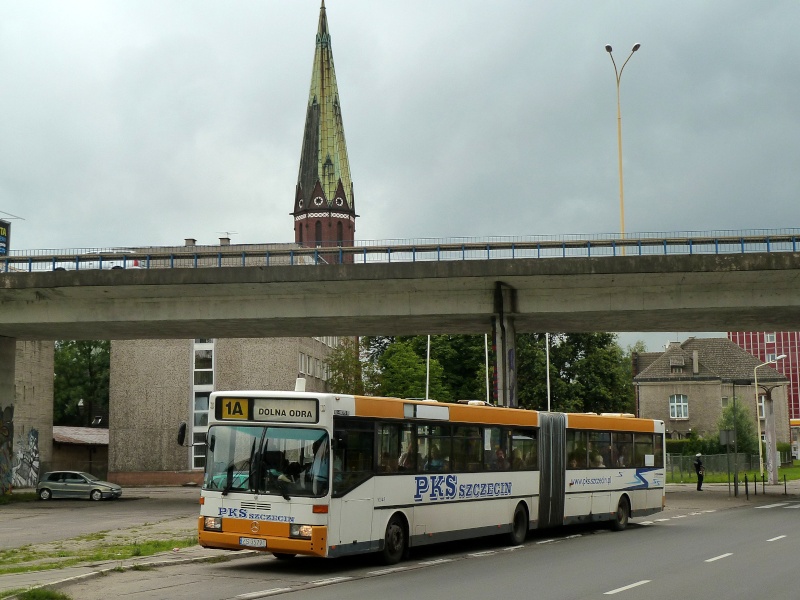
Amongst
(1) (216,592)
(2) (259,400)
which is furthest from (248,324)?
(1) (216,592)

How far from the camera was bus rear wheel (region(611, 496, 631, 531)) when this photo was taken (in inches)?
963

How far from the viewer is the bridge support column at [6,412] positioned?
40.8 metres

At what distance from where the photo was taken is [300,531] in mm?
14805

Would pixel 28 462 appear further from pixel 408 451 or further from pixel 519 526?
pixel 408 451

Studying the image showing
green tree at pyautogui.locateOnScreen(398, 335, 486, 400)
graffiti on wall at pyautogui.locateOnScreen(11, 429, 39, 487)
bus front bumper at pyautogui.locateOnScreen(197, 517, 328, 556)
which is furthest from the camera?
green tree at pyautogui.locateOnScreen(398, 335, 486, 400)

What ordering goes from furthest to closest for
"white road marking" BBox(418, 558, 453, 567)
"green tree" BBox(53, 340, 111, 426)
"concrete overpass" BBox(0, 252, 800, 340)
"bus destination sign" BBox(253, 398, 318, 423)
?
"green tree" BBox(53, 340, 111, 426)
"concrete overpass" BBox(0, 252, 800, 340)
"white road marking" BBox(418, 558, 453, 567)
"bus destination sign" BBox(253, 398, 318, 423)

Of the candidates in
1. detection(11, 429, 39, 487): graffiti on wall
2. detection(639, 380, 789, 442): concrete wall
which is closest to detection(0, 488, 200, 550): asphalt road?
detection(11, 429, 39, 487): graffiti on wall

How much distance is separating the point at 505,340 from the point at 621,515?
12003 mm

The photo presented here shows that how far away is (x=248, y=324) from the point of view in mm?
38031

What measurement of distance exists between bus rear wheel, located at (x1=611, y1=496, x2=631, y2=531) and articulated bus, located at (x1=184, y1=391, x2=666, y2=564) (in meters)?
2.84

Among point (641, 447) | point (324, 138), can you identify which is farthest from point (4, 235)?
point (324, 138)

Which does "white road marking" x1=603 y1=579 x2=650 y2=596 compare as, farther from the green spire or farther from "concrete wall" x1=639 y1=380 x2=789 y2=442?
the green spire

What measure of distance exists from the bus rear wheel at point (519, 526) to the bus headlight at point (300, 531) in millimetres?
6544

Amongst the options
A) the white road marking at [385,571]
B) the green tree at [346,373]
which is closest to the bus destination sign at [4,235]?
the green tree at [346,373]
